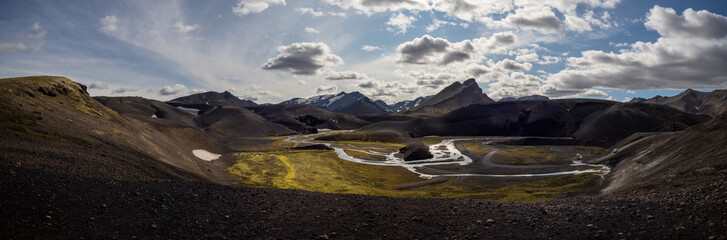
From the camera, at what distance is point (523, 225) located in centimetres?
1839

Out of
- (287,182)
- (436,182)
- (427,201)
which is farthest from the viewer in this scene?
(436,182)

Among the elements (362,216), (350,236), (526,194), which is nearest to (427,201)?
(362,216)

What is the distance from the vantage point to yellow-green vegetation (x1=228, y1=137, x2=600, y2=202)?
60.5 meters

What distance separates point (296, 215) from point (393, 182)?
195 feet

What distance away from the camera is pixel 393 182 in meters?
77.7

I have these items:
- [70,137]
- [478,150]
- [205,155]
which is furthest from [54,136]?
[478,150]

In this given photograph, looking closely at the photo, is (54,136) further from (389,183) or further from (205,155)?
(389,183)

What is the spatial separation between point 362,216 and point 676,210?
16463 millimetres

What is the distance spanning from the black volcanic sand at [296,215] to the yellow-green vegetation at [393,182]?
36.9 metres

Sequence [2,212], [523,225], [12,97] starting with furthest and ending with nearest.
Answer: [12,97], [523,225], [2,212]

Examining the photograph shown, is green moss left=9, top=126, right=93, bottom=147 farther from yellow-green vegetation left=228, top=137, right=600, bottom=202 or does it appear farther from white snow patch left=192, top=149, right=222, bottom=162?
white snow patch left=192, top=149, right=222, bottom=162

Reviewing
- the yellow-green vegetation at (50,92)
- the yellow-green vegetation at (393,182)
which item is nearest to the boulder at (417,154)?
the yellow-green vegetation at (393,182)

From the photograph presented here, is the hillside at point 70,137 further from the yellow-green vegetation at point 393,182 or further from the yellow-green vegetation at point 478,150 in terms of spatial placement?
the yellow-green vegetation at point 478,150

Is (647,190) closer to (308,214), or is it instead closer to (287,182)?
(308,214)
